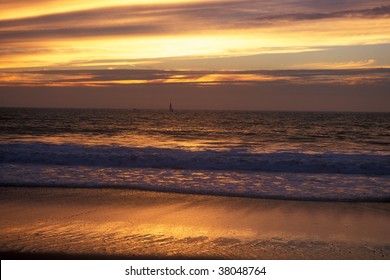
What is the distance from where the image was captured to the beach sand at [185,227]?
661 cm

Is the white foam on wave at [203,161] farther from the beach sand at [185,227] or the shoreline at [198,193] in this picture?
the beach sand at [185,227]

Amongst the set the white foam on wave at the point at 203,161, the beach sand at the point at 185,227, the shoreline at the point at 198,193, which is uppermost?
the beach sand at the point at 185,227

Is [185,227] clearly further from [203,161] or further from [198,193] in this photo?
[203,161]

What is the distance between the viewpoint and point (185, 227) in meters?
7.93

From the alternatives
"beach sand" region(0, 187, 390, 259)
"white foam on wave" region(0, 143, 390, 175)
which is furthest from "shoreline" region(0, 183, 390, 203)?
"white foam on wave" region(0, 143, 390, 175)

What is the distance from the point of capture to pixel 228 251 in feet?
21.7

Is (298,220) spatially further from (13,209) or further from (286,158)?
(286,158)

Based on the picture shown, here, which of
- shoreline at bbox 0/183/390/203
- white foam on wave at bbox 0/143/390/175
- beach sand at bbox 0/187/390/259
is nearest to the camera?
beach sand at bbox 0/187/390/259

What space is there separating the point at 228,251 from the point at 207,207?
318cm

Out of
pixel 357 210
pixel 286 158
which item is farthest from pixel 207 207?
pixel 286 158

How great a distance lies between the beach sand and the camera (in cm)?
661

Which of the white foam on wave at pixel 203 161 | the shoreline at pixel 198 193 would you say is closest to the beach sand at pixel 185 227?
the shoreline at pixel 198 193

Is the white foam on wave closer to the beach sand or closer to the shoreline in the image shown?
the shoreline

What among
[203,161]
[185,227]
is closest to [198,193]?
[185,227]
